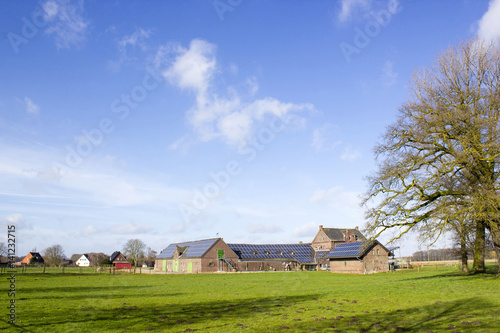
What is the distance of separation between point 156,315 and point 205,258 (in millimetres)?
62248

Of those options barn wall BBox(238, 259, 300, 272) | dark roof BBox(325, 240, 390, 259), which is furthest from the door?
dark roof BBox(325, 240, 390, 259)

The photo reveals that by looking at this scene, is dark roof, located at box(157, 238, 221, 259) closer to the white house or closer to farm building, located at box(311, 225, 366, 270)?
farm building, located at box(311, 225, 366, 270)

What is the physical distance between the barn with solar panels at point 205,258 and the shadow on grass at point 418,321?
63249 mm

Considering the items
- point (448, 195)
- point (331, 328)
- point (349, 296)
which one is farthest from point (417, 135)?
point (331, 328)

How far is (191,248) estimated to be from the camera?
84500 millimetres

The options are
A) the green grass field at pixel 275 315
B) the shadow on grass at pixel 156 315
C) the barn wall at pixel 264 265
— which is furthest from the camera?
the barn wall at pixel 264 265

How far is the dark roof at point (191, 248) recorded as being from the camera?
257ft

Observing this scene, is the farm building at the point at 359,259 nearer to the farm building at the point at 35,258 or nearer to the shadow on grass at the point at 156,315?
the shadow on grass at the point at 156,315

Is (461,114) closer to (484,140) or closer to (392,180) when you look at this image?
(484,140)

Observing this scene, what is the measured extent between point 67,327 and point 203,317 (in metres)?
5.03

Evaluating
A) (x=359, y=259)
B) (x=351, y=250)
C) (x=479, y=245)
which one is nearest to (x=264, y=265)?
(x=351, y=250)

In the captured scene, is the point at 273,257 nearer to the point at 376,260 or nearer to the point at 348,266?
the point at 348,266

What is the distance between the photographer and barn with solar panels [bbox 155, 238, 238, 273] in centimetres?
7612

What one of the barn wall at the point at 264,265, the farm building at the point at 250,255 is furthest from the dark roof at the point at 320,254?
the barn wall at the point at 264,265
